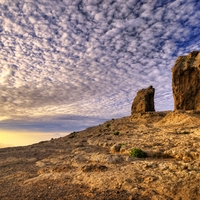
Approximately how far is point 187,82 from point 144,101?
1238 centimetres

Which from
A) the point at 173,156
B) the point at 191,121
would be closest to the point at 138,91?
the point at 191,121

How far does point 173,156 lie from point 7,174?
12573 mm

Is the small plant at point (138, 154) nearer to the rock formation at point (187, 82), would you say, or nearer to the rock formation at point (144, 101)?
the rock formation at point (187, 82)

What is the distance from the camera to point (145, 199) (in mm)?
8547

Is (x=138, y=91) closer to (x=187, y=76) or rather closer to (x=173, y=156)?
(x=187, y=76)

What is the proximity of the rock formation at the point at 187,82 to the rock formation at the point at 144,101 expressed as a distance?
9.66 meters

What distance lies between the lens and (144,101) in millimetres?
47438

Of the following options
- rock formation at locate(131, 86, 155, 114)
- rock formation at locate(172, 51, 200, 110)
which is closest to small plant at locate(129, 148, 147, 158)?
rock formation at locate(172, 51, 200, 110)

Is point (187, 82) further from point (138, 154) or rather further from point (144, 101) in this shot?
point (138, 154)

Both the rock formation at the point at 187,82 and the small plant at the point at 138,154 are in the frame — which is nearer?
the small plant at the point at 138,154

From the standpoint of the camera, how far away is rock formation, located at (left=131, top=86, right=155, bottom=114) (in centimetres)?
4753

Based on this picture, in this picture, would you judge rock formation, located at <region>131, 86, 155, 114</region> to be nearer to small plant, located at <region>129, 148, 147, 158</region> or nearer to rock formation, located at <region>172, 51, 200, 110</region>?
rock formation, located at <region>172, 51, 200, 110</region>

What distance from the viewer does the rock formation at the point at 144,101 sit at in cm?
4753

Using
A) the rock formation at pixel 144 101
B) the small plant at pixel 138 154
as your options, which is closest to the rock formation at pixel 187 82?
the rock formation at pixel 144 101
